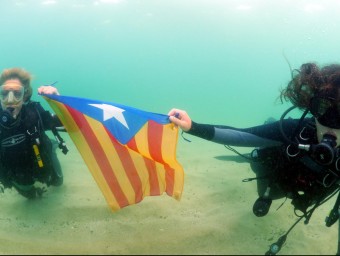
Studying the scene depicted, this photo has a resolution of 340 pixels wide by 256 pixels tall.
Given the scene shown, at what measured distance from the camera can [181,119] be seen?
3.96m

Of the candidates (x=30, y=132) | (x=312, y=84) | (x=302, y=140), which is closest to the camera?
(x=312, y=84)

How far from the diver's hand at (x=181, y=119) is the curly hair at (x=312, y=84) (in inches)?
55.3

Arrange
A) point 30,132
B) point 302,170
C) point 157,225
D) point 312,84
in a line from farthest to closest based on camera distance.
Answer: point 30,132, point 157,225, point 302,170, point 312,84

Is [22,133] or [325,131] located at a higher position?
[325,131]

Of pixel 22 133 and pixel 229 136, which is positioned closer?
pixel 229 136

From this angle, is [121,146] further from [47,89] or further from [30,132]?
[30,132]

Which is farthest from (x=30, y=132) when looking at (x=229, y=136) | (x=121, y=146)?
(x=229, y=136)

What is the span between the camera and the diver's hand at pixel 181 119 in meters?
3.85

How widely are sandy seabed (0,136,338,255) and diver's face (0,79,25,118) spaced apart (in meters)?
1.90

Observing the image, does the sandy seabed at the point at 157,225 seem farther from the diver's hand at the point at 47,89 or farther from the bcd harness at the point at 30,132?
the diver's hand at the point at 47,89

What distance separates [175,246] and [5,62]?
12893 cm

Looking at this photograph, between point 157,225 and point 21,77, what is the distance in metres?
3.61

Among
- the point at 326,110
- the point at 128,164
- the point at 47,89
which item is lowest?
the point at 128,164

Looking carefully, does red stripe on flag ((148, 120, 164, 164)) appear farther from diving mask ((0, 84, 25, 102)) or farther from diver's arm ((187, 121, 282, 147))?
diving mask ((0, 84, 25, 102))
